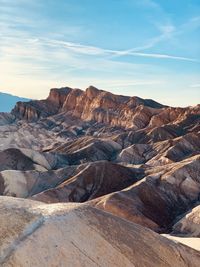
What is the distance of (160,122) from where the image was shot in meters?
85.5

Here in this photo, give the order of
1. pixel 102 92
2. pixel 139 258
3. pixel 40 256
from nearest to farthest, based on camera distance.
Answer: pixel 40 256 → pixel 139 258 → pixel 102 92

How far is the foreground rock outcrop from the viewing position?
36.5 feet

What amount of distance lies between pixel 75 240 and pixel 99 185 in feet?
103

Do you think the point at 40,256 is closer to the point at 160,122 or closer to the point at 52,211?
the point at 52,211

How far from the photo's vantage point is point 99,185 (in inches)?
1705

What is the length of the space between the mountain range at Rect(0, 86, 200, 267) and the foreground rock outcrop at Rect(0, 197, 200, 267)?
0.08ft

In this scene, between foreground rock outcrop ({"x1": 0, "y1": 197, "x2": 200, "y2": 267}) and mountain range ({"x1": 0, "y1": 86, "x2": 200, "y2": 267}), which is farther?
mountain range ({"x1": 0, "y1": 86, "x2": 200, "y2": 267})

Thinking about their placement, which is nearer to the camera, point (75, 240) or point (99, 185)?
point (75, 240)

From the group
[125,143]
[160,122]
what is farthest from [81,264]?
[160,122]

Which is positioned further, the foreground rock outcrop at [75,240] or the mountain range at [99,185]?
the mountain range at [99,185]

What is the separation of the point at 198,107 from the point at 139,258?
7736cm

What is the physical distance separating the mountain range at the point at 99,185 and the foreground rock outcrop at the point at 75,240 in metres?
0.03

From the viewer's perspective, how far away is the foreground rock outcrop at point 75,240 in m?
11.1

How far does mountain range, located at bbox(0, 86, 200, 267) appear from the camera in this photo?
1182 cm
